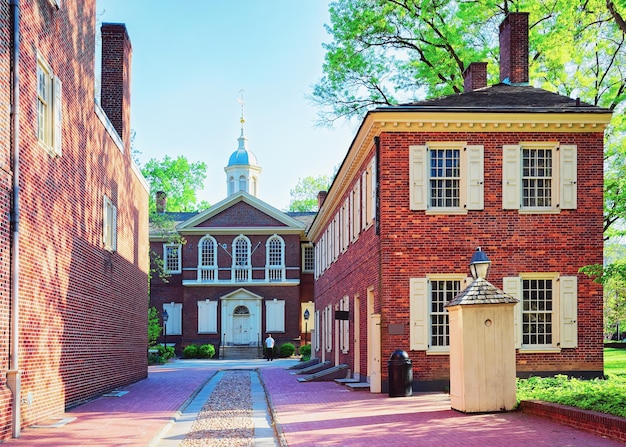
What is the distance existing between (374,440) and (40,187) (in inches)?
276

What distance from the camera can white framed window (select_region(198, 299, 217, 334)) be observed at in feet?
170

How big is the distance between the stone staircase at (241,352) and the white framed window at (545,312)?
32.6 meters

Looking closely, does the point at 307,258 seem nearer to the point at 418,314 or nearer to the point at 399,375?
the point at 418,314

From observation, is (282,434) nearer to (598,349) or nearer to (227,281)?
(598,349)

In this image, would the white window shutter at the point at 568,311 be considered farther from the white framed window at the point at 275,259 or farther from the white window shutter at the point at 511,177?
the white framed window at the point at 275,259

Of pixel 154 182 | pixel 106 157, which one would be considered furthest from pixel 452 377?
pixel 154 182

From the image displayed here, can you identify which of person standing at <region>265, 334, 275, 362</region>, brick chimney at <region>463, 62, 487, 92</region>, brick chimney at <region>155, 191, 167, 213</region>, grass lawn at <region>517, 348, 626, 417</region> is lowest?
person standing at <region>265, 334, 275, 362</region>

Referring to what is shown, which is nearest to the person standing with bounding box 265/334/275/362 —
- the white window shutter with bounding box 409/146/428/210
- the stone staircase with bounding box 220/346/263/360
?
the stone staircase with bounding box 220/346/263/360

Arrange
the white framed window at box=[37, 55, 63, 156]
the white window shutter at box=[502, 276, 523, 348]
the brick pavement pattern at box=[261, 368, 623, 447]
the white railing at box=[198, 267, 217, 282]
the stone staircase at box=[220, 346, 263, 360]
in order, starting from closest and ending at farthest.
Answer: the brick pavement pattern at box=[261, 368, 623, 447], the white framed window at box=[37, 55, 63, 156], the white window shutter at box=[502, 276, 523, 348], the stone staircase at box=[220, 346, 263, 360], the white railing at box=[198, 267, 217, 282]

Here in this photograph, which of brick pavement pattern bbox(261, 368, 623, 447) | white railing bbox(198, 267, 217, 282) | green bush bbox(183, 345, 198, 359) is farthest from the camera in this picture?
white railing bbox(198, 267, 217, 282)

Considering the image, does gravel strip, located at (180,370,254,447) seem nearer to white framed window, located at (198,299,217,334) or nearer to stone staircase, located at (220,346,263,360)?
stone staircase, located at (220,346,263,360)

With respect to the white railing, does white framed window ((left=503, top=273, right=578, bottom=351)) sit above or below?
below

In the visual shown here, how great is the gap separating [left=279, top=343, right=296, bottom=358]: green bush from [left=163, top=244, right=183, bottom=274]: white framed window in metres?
8.56

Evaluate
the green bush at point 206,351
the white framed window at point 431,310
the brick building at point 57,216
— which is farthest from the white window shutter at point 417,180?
the green bush at point 206,351
